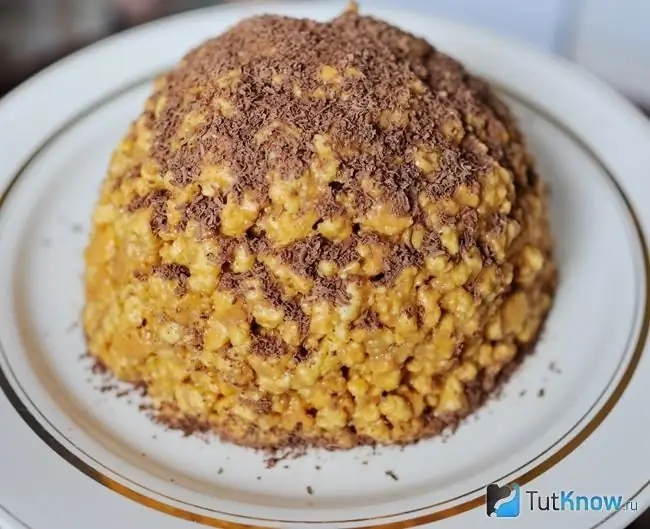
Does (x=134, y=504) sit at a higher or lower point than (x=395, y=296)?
lower

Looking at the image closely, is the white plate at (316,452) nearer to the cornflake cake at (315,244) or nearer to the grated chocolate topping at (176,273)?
the cornflake cake at (315,244)

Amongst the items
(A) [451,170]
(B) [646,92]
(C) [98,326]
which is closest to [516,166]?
(A) [451,170]

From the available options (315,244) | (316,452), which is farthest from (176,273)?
(316,452)

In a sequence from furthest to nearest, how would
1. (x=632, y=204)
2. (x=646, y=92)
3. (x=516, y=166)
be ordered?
(x=646, y=92) → (x=632, y=204) → (x=516, y=166)

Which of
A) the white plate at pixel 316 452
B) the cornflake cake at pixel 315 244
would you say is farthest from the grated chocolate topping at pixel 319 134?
the white plate at pixel 316 452

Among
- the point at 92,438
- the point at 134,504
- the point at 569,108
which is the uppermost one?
the point at 569,108

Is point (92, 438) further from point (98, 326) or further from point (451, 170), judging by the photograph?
point (451, 170)

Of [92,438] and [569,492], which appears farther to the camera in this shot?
[92,438]
